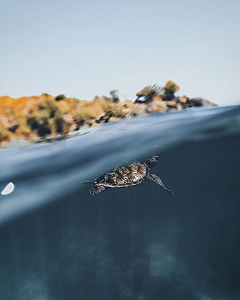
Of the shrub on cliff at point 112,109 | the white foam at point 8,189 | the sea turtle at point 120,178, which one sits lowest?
the white foam at point 8,189

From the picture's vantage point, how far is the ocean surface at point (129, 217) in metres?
10.1

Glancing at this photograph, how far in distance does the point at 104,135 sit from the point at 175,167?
31.6 ft

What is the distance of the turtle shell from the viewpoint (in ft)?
34.5

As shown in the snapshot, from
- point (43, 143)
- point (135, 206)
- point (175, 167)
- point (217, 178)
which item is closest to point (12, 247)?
point (43, 143)

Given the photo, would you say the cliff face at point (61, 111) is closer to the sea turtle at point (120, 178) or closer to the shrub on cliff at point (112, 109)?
the shrub on cliff at point (112, 109)

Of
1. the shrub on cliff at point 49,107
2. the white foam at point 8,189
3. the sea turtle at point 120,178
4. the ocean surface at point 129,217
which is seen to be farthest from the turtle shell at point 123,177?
the white foam at point 8,189

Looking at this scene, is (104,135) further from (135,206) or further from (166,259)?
(166,259)

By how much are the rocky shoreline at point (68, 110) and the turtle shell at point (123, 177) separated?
20.5ft

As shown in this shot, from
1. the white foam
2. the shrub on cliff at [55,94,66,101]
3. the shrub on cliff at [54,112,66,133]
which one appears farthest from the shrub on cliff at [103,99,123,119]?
the white foam

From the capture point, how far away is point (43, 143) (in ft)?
51.5

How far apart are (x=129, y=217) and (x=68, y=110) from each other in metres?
9.22

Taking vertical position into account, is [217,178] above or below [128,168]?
below

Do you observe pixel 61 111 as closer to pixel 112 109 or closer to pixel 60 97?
pixel 60 97

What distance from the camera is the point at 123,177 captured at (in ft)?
34.8
